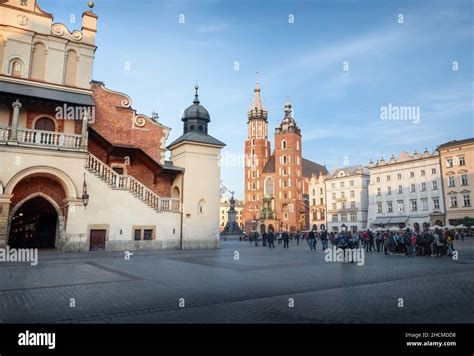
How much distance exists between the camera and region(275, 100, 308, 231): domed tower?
315 feet

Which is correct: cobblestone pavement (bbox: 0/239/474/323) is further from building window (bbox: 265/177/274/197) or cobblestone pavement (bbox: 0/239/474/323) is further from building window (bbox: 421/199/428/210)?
building window (bbox: 265/177/274/197)

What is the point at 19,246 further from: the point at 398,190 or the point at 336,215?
the point at 336,215

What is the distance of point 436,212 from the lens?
58938 millimetres

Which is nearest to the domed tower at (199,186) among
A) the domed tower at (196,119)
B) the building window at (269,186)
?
the domed tower at (196,119)

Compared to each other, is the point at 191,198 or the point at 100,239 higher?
the point at 191,198

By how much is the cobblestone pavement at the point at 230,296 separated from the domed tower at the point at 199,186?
47.0 ft

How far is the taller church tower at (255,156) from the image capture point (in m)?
110

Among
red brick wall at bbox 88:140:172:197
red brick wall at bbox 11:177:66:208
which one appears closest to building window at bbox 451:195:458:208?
red brick wall at bbox 88:140:172:197

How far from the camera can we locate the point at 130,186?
25.0 meters

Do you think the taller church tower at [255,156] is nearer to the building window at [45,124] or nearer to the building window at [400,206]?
the building window at [400,206]

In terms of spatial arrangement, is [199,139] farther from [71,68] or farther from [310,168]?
[310,168]

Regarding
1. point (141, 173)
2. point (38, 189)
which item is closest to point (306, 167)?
point (141, 173)
